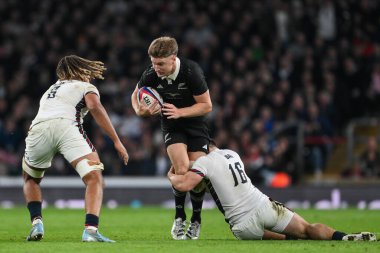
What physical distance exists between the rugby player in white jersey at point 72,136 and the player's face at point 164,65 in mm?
598

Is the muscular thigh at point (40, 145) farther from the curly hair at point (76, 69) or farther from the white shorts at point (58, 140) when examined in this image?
the curly hair at point (76, 69)

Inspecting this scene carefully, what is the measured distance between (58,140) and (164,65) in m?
1.40

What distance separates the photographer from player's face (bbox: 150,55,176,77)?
31.4 ft

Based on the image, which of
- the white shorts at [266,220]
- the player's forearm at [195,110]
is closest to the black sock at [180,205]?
the player's forearm at [195,110]

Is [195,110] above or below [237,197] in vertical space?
above

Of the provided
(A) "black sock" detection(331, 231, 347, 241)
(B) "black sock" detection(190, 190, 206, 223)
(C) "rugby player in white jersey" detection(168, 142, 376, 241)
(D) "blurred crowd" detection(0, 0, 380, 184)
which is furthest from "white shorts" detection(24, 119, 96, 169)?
(D) "blurred crowd" detection(0, 0, 380, 184)

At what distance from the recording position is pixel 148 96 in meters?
9.85

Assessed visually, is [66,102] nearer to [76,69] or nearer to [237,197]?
[76,69]

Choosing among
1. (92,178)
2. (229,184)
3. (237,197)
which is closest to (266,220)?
(237,197)

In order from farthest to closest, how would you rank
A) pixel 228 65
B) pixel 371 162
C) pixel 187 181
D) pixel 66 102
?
pixel 228 65 → pixel 371 162 → pixel 66 102 → pixel 187 181

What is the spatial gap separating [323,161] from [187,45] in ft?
15.4

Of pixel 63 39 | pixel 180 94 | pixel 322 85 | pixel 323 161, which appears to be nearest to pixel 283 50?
pixel 322 85

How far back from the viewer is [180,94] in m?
10.1

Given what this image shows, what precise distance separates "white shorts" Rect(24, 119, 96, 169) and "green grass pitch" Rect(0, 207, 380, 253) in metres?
0.91
